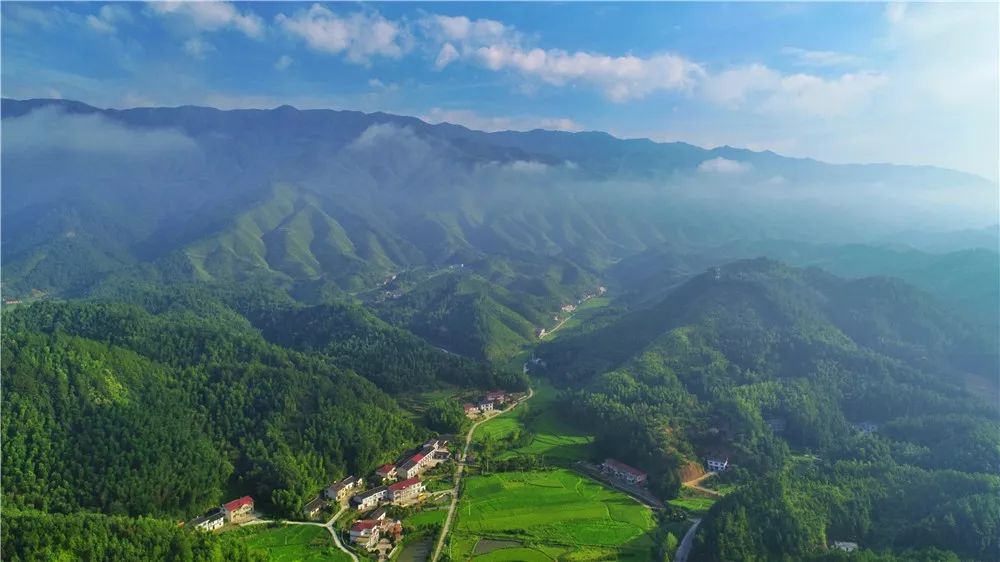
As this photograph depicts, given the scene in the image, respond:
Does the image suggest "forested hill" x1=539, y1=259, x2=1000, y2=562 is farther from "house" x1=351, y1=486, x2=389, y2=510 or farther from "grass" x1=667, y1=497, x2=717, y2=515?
"house" x1=351, y1=486, x2=389, y2=510

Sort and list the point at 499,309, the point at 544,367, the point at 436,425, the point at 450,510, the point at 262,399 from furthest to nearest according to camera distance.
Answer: the point at 499,309
the point at 544,367
the point at 436,425
the point at 262,399
the point at 450,510

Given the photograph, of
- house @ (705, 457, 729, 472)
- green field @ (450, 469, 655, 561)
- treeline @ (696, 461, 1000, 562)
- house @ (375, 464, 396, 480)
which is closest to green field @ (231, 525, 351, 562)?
house @ (375, 464, 396, 480)

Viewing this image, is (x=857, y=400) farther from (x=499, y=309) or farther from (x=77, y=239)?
(x=77, y=239)

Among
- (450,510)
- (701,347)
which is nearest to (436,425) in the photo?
(450,510)

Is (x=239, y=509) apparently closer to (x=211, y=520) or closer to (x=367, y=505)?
(x=211, y=520)

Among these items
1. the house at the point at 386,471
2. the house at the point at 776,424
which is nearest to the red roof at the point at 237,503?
the house at the point at 386,471

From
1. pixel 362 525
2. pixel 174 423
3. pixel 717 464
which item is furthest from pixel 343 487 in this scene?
pixel 717 464
